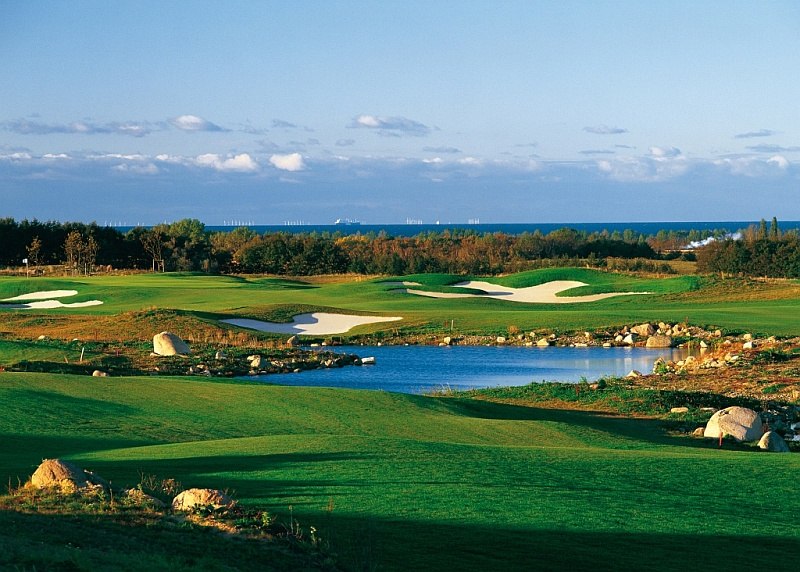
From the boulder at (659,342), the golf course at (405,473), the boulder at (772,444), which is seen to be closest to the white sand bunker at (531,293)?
the boulder at (659,342)

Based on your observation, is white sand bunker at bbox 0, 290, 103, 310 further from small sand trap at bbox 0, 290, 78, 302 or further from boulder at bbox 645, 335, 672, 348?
boulder at bbox 645, 335, 672, 348

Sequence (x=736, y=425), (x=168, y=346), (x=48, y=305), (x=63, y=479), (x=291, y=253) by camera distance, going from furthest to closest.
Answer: (x=291, y=253) → (x=48, y=305) → (x=168, y=346) → (x=736, y=425) → (x=63, y=479)

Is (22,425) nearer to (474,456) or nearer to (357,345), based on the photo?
(474,456)

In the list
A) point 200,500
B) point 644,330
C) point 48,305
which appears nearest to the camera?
point 200,500

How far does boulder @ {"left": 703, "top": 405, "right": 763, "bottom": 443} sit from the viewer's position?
72.1ft

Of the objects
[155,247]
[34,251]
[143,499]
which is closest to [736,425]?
[143,499]

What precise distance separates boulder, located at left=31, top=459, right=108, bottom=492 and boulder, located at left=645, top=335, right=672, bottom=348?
37115 mm

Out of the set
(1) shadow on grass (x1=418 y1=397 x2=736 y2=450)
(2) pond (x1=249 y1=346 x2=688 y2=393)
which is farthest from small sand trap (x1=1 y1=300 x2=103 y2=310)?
(1) shadow on grass (x1=418 y1=397 x2=736 y2=450)

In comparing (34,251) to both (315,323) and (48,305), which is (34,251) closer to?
(48,305)

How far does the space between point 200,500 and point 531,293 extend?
58340 mm

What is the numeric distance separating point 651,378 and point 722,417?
11.6m

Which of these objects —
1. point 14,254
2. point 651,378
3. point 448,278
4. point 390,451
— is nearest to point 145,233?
point 14,254

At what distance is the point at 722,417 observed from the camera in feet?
73.7

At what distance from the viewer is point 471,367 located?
3894cm
